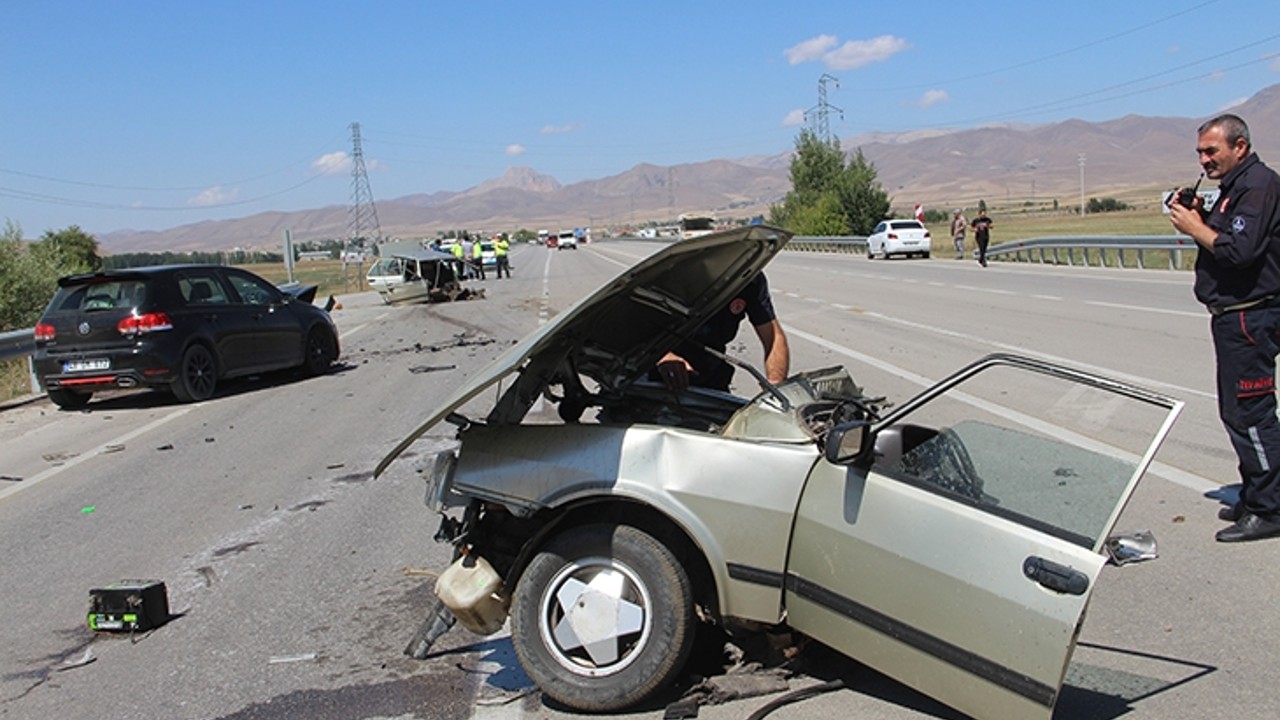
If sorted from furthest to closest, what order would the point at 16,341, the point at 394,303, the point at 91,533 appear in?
1. the point at 394,303
2. the point at 16,341
3. the point at 91,533

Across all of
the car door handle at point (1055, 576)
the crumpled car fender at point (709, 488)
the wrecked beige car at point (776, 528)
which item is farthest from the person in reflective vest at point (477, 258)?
the car door handle at point (1055, 576)

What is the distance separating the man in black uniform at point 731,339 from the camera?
5.46 m

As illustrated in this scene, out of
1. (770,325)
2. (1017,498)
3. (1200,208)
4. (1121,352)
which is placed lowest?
(1121,352)

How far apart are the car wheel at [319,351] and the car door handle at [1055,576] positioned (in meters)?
13.5

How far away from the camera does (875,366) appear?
1279 cm

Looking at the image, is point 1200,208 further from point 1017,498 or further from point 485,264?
point 485,264

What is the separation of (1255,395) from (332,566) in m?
4.85

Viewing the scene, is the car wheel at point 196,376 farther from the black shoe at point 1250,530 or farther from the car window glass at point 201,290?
the black shoe at point 1250,530

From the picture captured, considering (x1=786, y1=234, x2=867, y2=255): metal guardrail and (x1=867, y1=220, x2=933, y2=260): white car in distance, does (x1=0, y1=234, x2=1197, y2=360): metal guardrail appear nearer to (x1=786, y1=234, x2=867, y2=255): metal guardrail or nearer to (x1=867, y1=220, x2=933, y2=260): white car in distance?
(x1=867, y1=220, x2=933, y2=260): white car in distance

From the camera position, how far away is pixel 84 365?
42.7ft

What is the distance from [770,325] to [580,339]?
5.61ft

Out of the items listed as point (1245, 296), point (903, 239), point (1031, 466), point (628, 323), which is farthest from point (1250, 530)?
point (903, 239)

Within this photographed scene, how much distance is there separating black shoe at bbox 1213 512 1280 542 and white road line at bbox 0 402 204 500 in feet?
27.6

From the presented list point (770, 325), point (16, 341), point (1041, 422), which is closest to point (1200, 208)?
point (1041, 422)
